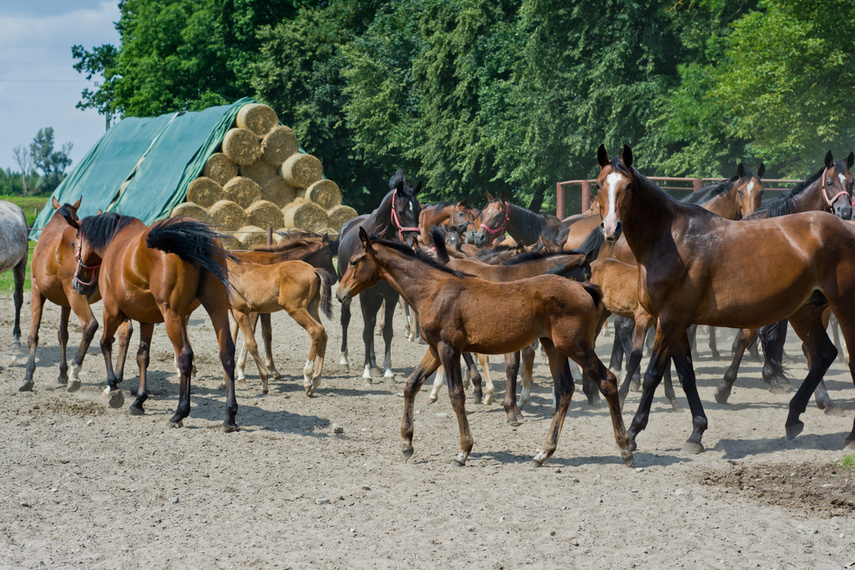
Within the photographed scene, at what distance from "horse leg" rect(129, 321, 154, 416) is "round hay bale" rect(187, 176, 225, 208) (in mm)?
10908

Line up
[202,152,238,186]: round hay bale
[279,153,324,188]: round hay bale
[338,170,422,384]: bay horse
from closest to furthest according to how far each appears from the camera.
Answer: [338,170,422,384]: bay horse → [202,152,238,186]: round hay bale → [279,153,324,188]: round hay bale

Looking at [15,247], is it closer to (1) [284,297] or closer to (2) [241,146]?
(1) [284,297]

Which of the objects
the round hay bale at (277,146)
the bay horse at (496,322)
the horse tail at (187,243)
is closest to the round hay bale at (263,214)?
the round hay bale at (277,146)

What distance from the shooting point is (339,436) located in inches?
304

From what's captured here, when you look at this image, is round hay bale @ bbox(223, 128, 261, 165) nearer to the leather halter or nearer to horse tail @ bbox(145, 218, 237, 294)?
the leather halter

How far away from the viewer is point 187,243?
299 inches

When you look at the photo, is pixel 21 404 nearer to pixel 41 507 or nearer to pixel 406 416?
pixel 41 507

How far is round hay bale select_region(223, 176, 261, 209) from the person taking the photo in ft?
66.1

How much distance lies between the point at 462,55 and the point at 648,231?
2453 centimetres

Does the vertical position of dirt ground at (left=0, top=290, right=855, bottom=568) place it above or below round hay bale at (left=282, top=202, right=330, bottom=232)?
below

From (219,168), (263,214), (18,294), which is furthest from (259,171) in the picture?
(18,294)

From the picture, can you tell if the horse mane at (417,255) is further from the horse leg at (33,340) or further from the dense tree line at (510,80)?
the dense tree line at (510,80)

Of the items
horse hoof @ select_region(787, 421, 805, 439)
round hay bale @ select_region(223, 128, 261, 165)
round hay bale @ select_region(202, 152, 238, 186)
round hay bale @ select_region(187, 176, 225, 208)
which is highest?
round hay bale @ select_region(223, 128, 261, 165)

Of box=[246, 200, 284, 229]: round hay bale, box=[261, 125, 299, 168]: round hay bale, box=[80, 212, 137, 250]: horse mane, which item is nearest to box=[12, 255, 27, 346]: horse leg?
box=[80, 212, 137, 250]: horse mane
